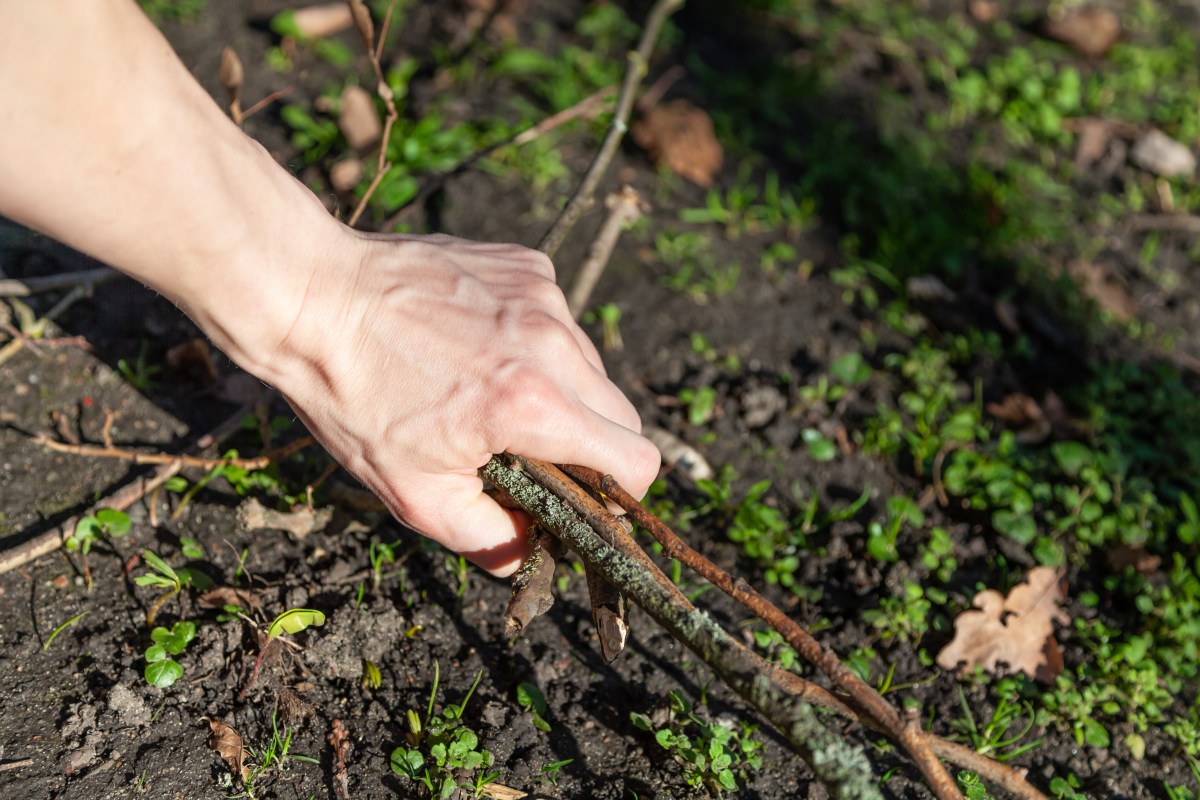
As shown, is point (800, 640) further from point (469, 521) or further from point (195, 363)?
point (195, 363)

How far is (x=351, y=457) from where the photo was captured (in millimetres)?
1979

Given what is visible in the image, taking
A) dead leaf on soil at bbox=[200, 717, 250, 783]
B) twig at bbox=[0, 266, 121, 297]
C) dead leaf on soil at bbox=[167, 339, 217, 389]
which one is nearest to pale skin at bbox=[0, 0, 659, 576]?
dead leaf on soil at bbox=[200, 717, 250, 783]

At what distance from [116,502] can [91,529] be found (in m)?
0.10

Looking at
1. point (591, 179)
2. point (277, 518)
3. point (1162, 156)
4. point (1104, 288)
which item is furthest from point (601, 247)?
point (1162, 156)

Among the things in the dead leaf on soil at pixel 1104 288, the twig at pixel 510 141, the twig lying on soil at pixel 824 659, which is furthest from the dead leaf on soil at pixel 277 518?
the dead leaf on soil at pixel 1104 288

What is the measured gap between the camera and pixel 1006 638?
8.40 feet

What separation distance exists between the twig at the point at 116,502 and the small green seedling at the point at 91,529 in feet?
0.05

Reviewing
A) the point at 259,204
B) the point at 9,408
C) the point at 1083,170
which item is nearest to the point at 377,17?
the point at 9,408

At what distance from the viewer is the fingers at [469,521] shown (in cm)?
198

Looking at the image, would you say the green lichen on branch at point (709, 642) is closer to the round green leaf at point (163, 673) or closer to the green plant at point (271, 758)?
the green plant at point (271, 758)

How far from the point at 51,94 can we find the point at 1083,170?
422 centimetres

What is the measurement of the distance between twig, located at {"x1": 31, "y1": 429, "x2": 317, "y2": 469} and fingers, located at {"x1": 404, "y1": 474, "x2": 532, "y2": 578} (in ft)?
1.86

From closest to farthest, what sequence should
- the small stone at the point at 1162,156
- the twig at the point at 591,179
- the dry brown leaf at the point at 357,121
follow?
the twig at the point at 591,179, the dry brown leaf at the point at 357,121, the small stone at the point at 1162,156

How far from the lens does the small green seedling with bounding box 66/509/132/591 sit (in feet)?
7.66
